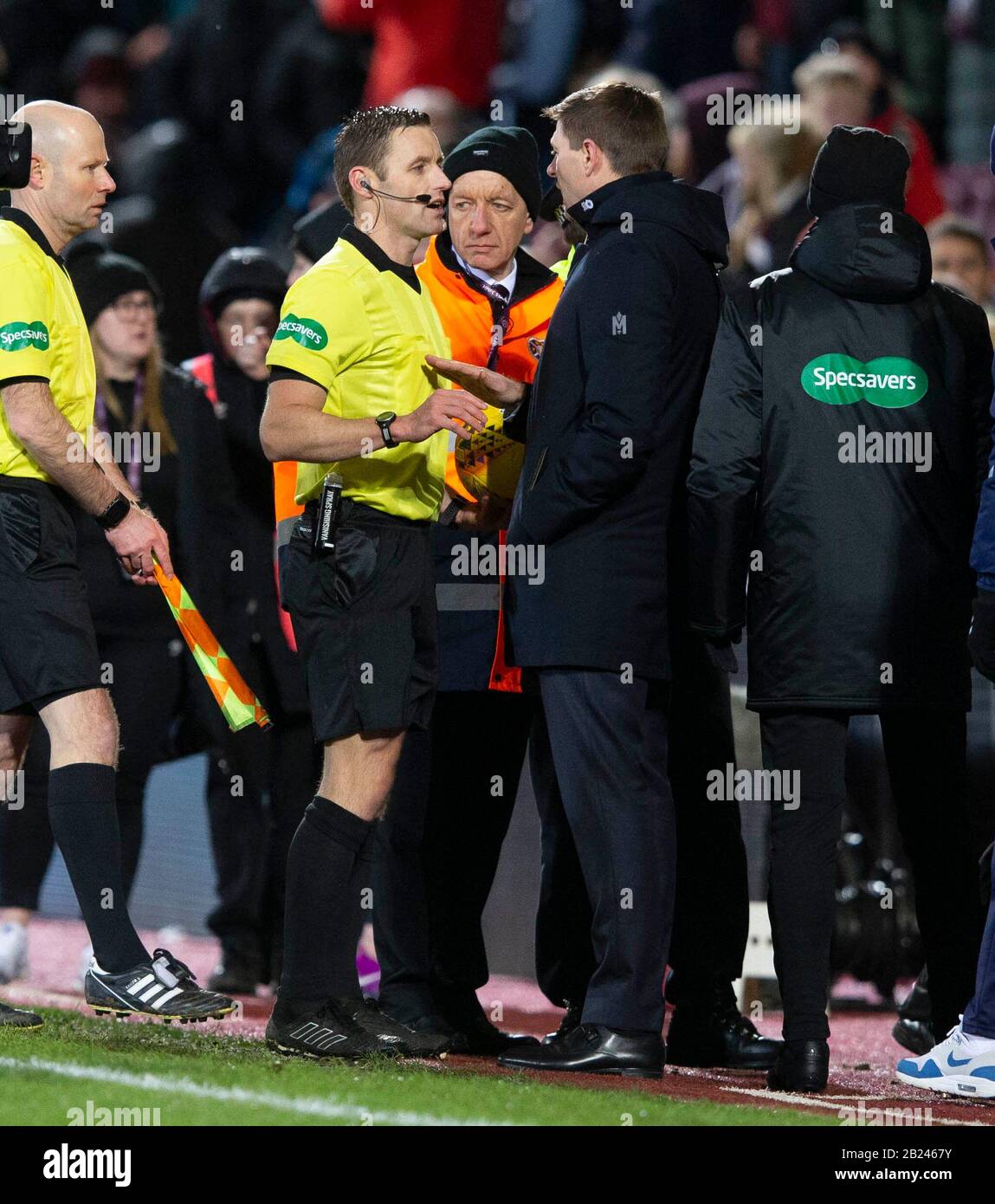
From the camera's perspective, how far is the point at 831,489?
4.79m

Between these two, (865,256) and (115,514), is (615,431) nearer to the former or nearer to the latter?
(865,256)

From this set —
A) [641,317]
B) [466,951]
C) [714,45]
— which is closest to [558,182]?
[641,317]

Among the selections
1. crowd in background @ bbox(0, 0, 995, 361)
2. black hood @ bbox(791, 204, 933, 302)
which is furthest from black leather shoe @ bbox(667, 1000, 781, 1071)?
crowd in background @ bbox(0, 0, 995, 361)

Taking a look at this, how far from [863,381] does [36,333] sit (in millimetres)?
1886

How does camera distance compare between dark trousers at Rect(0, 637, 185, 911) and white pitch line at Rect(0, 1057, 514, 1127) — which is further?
dark trousers at Rect(0, 637, 185, 911)

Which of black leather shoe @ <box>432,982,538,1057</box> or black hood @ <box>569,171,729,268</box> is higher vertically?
black hood @ <box>569,171,729,268</box>

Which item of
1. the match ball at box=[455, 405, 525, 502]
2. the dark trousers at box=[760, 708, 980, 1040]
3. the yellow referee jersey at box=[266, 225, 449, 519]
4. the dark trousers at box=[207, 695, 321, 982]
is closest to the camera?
the yellow referee jersey at box=[266, 225, 449, 519]

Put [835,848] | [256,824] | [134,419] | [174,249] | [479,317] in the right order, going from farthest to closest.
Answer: [174,249]
[256,824]
[134,419]
[479,317]
[835,848]

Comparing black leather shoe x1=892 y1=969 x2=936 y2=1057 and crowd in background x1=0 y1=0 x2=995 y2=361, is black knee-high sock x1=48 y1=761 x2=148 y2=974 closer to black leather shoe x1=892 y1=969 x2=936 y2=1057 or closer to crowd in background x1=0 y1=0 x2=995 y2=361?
black leather shoe x1=892 y1=969 x2=936 y2=1057

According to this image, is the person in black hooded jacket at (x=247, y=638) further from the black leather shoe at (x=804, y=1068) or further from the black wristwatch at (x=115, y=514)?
the black leather shoe at (x=804, y=1068)

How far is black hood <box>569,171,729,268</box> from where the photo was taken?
15.8ft

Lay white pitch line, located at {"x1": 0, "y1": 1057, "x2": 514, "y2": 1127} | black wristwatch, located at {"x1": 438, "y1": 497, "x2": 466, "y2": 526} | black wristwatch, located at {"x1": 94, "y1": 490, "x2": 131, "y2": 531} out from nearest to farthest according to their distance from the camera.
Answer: white pitch line, located at {"x1": 0, "y1": 1057, "x2": 514, "y2": 1127}, black wristwatch, located at {"x1": 94, "y1": 490, "x2": 131, "y2": 531}, black wristwatch, located at {"x1": 438, "y1": 497, "x2": 466, "y2": 526}

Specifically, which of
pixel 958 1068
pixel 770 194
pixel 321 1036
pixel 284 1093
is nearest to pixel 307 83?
pixel 770 194

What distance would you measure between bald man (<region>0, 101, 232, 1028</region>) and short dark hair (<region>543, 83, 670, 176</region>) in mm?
1179
